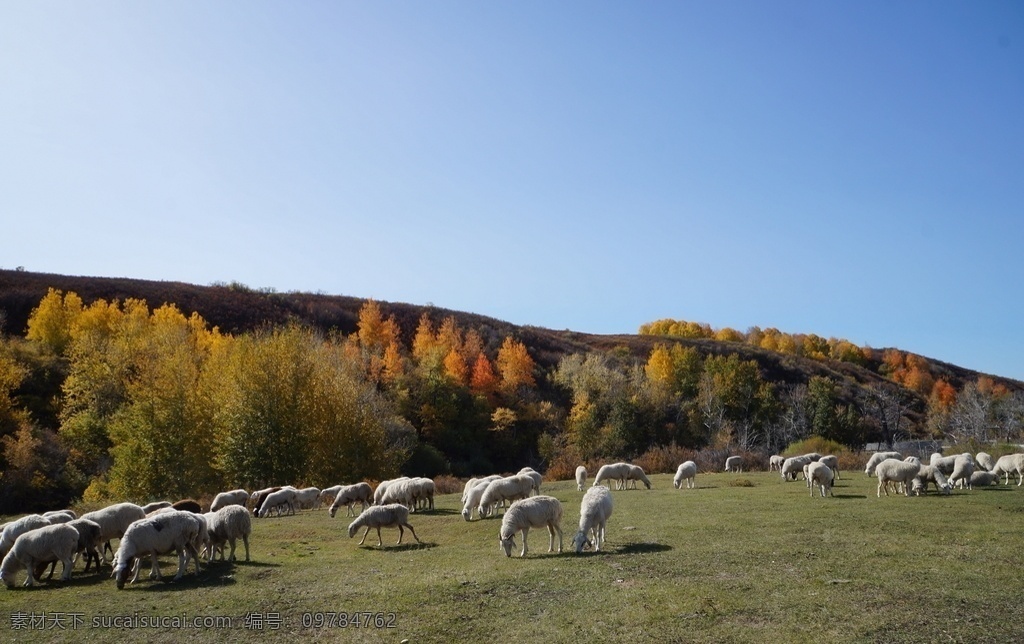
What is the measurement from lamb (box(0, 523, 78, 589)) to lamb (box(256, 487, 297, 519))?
46.5 ft

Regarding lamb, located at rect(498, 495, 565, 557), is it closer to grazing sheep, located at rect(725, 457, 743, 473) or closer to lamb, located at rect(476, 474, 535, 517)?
lamb, located at rect(476, 474, 535, 517)

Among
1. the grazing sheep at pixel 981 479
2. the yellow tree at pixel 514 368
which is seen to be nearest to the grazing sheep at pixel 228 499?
the grazing sheep at pixel 981 479

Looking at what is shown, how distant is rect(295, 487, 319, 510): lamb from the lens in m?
31.2

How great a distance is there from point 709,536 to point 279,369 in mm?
32440

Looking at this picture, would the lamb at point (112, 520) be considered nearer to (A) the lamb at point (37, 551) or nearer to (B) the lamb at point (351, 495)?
(A) the lamb at point (37, 551)

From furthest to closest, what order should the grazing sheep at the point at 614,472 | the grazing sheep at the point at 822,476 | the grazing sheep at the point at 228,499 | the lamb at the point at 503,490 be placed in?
the grazing sheep at the point at 614,472 < the grazing sheep at the point at 228,499 < the grazing sheep at the point at 822,476 < the lamb at the point at 503,490

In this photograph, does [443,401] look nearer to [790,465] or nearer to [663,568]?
A: [790,465]

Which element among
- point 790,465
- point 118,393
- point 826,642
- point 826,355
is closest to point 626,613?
point 826,642

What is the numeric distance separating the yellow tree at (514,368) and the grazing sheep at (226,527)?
2879 inches

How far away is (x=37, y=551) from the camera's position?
1516 cm

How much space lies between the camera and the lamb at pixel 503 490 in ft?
76.6

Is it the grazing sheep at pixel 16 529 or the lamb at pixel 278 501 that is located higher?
the grazing sheep at pixel 16 529

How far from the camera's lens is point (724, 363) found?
103250mm

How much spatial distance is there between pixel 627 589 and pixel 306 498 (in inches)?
896
